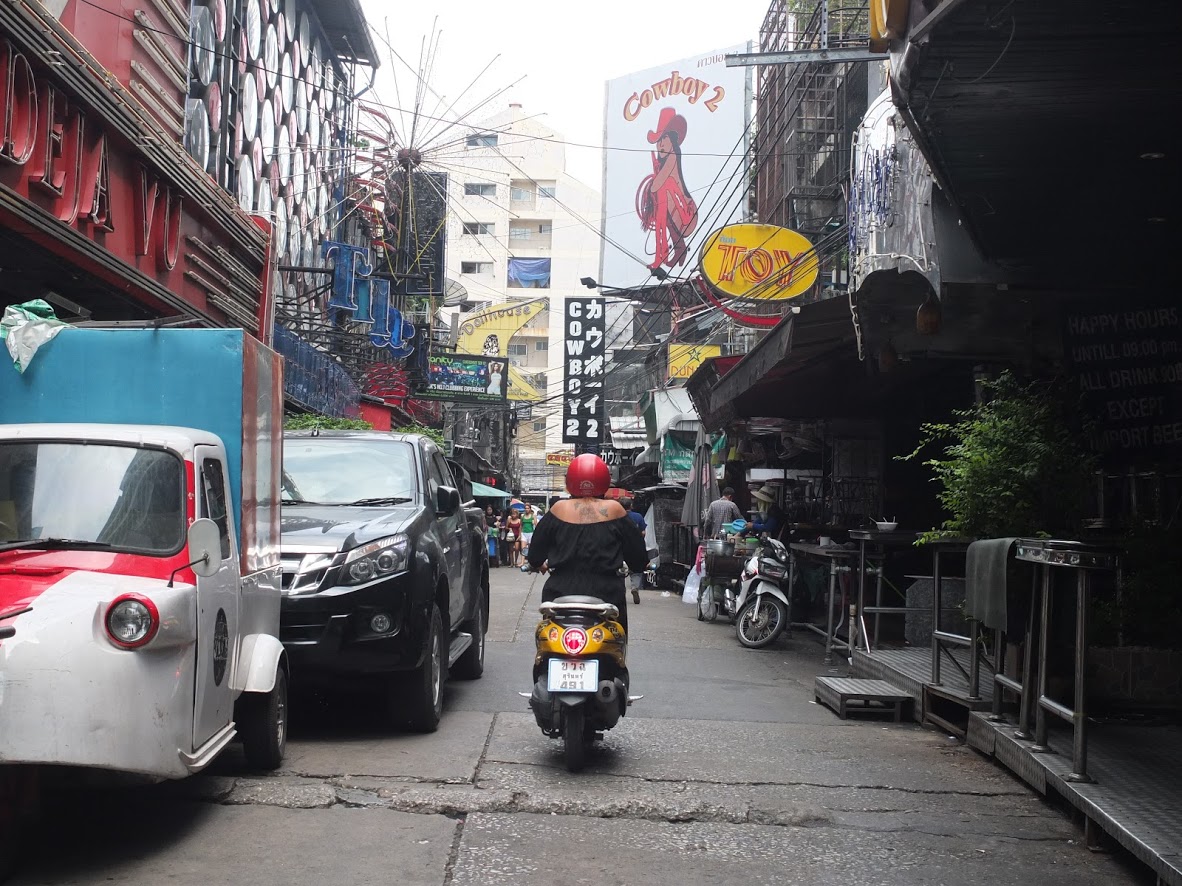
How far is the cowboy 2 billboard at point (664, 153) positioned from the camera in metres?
42.5

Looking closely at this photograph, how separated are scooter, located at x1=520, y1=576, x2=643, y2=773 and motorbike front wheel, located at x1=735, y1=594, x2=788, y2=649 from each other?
6803 mm

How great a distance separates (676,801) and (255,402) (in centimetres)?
317

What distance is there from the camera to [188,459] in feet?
18.7

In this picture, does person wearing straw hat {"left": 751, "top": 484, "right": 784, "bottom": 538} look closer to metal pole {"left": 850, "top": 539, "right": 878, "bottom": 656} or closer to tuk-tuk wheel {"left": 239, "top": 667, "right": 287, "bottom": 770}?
metal pole {"left": 850, "top": 539, "right": 878, "bottom": 656}

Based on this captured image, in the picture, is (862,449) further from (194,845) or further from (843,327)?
(194,845)

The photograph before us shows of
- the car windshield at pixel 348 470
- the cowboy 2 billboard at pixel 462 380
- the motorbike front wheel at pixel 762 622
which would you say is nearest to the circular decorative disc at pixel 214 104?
the car windshield at pixel 348 470

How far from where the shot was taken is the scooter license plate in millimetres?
6840

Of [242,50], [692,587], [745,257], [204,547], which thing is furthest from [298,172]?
[204,547]

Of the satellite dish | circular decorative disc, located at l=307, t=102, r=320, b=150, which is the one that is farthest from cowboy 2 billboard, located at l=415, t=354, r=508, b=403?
the satellite dish

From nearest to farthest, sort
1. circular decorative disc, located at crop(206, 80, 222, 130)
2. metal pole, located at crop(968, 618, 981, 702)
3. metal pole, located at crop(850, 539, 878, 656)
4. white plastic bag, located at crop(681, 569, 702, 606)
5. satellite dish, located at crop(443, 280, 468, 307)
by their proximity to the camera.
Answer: metal pole, located at crop(968, 618, 981, 702)
metal pole, located at crop(850, 539, 878, 656)
circular decorative disc, located at crop(206, 80, 222, 130)
white plastic bag, located at crop(681, 569, 702, 606)
satellite dish, located at crop(443, 280, 468, 307)

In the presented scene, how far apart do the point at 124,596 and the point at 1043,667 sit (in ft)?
15.3

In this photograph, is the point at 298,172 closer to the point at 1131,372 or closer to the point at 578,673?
the point at 1131,372

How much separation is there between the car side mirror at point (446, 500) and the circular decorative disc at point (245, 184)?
10.9 meters

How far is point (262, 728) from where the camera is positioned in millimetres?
6383
